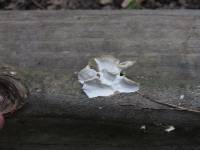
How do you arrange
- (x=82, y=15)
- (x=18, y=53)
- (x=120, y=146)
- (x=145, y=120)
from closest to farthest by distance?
(x=145, y=120)
(x=120, y=146)
(x=18, y=53)
(x=82, y=15)

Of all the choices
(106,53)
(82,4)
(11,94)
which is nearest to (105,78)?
(106,53)

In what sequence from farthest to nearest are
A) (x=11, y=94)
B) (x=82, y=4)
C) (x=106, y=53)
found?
1. (x=82, y=4)
2. (x=106, y=53)
3. (x=11, y=94)


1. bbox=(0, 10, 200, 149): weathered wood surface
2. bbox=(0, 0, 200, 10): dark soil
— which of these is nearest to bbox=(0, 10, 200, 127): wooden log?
bbox=(0, 10, 200, 149): weathered wood surface

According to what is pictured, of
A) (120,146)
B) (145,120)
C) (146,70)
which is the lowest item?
(120,146)

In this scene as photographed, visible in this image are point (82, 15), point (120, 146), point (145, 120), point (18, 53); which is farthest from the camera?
point (82, 15)

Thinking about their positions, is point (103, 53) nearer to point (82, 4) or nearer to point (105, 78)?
point (105, 78)

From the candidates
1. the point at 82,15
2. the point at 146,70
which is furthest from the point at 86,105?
the point at 82,15

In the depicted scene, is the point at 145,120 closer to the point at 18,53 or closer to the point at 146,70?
the point at 146,70
